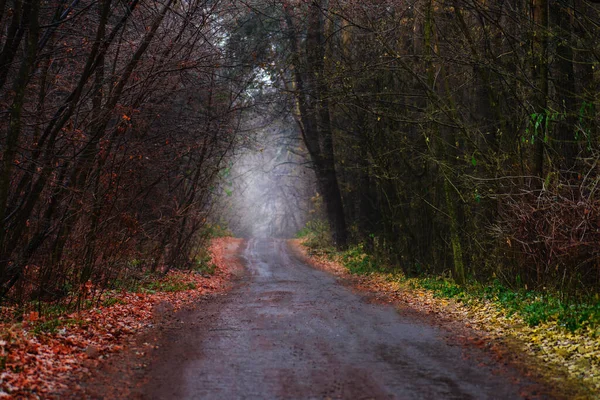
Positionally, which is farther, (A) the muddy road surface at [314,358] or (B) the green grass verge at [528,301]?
(B) the green grass verge at [528,301]

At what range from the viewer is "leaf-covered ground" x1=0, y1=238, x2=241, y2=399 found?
634 centimetres

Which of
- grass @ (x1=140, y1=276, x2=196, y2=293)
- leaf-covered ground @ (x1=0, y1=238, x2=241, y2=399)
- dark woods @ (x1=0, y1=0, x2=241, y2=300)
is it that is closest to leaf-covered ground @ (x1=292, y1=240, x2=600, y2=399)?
leaf-covered ground @ (x1=0, y1=238, x2=241, y2=399)

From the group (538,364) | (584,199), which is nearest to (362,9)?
(584,199)

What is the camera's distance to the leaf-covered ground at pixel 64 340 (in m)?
6.34

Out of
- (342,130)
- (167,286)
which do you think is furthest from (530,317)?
(342,130)

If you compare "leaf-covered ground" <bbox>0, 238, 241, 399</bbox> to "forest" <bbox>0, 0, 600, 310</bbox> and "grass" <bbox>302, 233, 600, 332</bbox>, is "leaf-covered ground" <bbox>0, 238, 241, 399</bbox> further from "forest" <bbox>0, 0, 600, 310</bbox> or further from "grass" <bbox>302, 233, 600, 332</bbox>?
"grass" <bbox>302, 233, 600, 332</bbox>

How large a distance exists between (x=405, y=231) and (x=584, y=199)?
32.0ft

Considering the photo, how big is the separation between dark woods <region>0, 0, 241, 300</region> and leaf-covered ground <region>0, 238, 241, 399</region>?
1145mm

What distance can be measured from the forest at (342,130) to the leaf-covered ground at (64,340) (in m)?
0.89

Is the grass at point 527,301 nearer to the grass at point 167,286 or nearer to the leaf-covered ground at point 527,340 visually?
the leaf-covered ground at point 527,340

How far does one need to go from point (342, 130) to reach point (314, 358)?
14084mm

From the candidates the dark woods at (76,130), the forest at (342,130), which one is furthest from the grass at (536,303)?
the dark woods at (76,130)

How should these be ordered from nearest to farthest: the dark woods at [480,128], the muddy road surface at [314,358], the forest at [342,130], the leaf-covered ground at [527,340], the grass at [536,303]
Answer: the muddy road surface at [314,358]
the leaf-covered ground at [527,340]
the grass at [536,303]
the forest at [342,130]
the dark woods at [480,128]

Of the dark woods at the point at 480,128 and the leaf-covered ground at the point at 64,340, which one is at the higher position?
the dark woods at the point at 480,128
